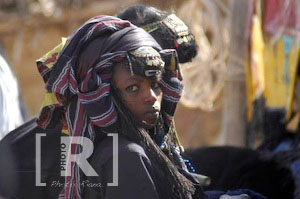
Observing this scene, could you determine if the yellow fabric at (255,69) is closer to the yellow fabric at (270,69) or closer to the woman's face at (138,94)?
the yellow fabric at (270,69)

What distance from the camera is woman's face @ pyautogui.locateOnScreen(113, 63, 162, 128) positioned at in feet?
9.04

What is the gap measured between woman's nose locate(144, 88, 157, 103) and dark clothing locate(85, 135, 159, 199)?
176 mm

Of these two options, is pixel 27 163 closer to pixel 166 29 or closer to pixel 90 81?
pixel 90 81

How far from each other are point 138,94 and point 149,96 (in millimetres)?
40

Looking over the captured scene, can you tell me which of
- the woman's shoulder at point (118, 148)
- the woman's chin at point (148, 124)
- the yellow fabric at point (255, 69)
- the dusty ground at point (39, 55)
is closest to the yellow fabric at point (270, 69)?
the yellow fabric at point (255, 69)

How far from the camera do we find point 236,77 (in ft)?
19.4

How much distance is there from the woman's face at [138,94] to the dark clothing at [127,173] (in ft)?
0.45

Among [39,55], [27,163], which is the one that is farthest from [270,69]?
[39,55]

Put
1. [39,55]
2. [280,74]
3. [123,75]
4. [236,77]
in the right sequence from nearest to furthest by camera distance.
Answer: [123,75]
[280,74]
[236,77]
[39,55]

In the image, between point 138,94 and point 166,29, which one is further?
point 166,29

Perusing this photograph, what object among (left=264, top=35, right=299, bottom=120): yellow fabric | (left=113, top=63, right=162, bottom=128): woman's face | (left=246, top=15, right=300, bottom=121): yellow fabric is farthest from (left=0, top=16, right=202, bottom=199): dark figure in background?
(left=246, top=15, right=300, bottom=121): yellow fabric

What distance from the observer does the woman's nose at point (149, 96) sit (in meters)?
2.77

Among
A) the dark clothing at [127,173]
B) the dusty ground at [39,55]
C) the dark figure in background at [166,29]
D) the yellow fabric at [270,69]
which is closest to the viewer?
the dark clothing at [127,173]

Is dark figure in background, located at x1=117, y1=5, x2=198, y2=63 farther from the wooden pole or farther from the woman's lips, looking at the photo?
the wooden pole
